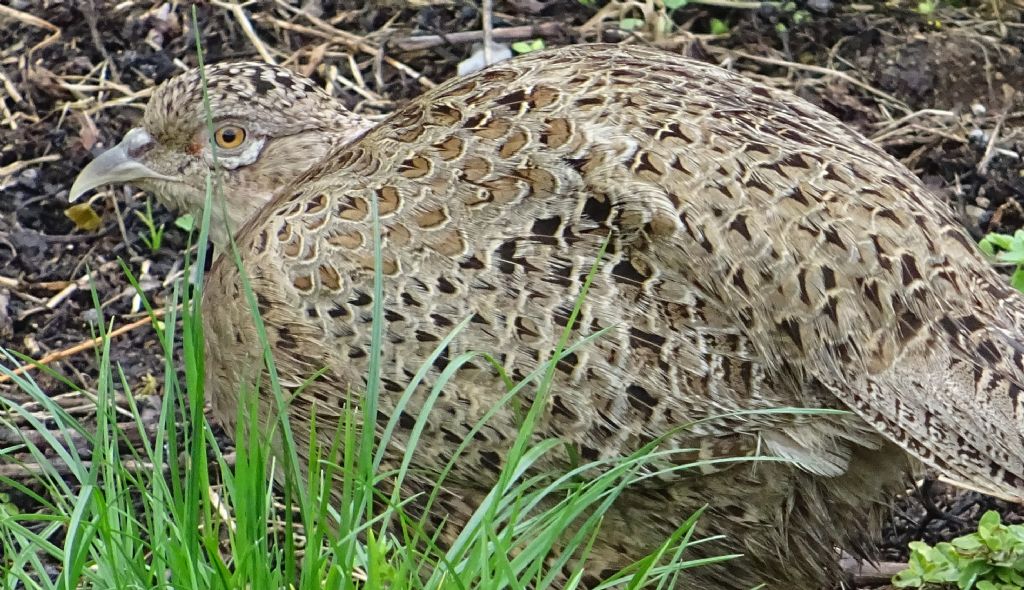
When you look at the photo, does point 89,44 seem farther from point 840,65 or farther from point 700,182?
point 700,182

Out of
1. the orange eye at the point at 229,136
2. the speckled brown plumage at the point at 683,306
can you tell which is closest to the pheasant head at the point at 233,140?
the orange eye at the point at 229,136

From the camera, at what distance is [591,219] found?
3115 mm

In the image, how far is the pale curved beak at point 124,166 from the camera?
402 centimetres

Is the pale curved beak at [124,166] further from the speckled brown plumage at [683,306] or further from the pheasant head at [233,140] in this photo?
the speckled brown plumage at [683,306]

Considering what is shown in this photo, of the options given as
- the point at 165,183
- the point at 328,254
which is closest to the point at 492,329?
the point at 328,254

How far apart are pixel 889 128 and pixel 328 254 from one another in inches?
103

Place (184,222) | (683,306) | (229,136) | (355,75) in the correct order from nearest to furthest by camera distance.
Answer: (683,306) < (229,136) < (184,222) < (355,75)

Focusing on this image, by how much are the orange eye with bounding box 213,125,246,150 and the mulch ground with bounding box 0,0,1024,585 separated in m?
0.90

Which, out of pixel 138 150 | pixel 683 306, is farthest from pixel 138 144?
pixel 683 306

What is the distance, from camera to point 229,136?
13.0ft

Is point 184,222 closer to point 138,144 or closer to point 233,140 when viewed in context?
point 138,144

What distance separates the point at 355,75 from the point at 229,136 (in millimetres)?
1537

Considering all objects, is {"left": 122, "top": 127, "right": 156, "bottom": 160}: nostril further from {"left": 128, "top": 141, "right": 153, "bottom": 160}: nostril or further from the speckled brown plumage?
the speckled brown plumage

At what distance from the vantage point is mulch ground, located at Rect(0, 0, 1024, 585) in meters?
4.78
